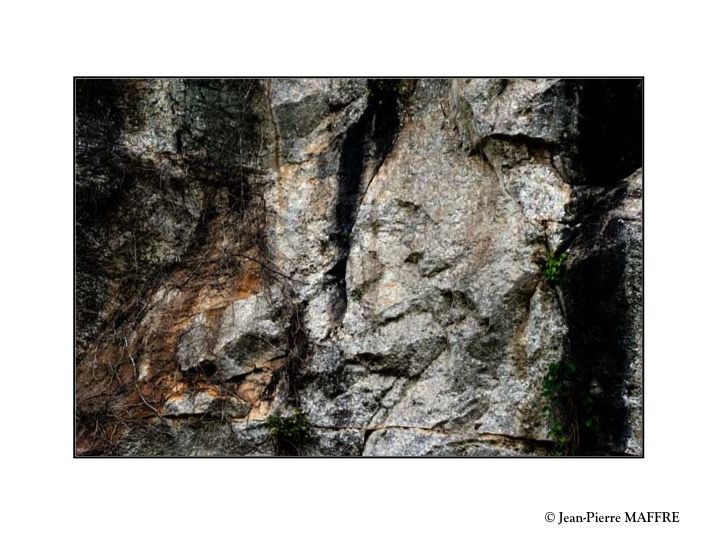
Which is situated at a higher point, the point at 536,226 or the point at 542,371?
the point at 536,226

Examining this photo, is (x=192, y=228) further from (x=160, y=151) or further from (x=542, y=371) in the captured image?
(x=542, y=371)

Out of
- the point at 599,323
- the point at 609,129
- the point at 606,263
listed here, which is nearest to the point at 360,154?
the point at 609,129

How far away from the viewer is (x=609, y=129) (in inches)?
170

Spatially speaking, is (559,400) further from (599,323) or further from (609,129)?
(609,129)

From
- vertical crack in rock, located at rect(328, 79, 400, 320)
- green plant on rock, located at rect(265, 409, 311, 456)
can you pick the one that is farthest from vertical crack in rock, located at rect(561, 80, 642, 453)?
green plant on rock, located at rect(265, 409, 311, 456)

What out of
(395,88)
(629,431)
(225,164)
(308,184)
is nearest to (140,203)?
(225,164)

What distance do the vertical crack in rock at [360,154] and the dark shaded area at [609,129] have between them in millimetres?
1433

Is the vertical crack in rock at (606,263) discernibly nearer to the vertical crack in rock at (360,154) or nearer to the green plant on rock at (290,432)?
the vertical crack in rock at (360,154)

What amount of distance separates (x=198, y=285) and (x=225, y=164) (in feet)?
3.44

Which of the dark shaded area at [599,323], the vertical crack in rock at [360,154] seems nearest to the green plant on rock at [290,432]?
the vertical crack in rock at [360,154]

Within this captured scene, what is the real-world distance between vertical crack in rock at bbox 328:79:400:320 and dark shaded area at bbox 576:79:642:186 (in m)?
1.43

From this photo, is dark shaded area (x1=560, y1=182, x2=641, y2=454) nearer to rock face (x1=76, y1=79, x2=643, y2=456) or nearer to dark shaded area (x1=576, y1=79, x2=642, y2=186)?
rock face (x1=76, y1=79, x2=643, y2=456)

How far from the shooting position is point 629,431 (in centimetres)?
418

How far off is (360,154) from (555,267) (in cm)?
178
